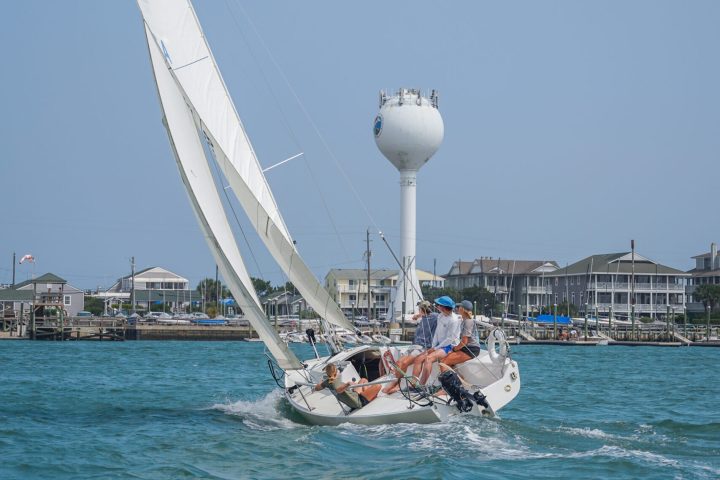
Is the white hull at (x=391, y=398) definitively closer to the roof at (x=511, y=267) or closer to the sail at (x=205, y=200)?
the sail at (x=205, y=200)

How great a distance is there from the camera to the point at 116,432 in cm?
1955

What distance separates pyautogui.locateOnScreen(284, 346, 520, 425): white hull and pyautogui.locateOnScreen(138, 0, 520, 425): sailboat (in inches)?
0.7

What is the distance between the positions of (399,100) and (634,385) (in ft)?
188

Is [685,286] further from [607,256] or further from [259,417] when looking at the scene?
[259,417]

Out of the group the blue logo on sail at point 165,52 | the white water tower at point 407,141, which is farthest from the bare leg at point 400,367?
the white water tower at point 407,141

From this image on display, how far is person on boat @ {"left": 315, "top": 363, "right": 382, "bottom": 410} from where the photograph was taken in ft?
60.8

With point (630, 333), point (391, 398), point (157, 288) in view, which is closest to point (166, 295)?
point (157, 288)

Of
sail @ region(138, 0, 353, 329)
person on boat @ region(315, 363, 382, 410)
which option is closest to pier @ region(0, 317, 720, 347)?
sail @ region(138, 0, 353, 329)

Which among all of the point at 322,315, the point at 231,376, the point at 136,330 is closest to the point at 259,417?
the point at 322,315

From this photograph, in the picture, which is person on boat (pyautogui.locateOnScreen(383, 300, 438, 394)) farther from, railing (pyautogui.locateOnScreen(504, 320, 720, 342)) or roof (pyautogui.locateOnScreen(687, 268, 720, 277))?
roof (pyautogui.locateOnScreen(687, 268, 720, 277))

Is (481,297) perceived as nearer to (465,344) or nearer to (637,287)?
(637,287)

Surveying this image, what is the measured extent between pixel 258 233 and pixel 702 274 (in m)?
105

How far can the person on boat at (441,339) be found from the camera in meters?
18.8

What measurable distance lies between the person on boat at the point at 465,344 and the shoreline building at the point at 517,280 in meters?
108
